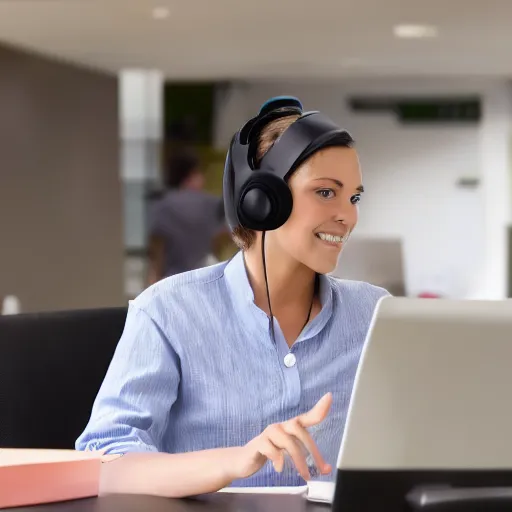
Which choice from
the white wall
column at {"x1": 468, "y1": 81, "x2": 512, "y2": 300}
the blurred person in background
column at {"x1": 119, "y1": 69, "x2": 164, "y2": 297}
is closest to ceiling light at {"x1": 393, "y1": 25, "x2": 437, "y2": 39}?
the blurred person in background

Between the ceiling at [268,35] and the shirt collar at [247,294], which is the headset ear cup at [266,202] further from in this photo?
the ceiling at [268,35]

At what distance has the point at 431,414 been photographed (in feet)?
3.38

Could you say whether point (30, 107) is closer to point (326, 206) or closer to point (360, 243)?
point (360, 243)

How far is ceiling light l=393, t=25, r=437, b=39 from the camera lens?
828 centimetres

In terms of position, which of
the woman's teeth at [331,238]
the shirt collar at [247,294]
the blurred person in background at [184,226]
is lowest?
the blurred person in background at [184,226]

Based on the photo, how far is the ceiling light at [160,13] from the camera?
7355 mm

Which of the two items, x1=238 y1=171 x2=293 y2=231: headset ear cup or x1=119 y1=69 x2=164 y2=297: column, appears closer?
x1=238 y1=171 x2=293 y2=231: headset ear cup

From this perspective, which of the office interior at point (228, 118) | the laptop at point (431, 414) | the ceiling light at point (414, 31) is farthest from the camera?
the ceiling light at point (414, 31)

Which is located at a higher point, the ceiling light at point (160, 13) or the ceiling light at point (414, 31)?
the ceiling light at point (160, 13)

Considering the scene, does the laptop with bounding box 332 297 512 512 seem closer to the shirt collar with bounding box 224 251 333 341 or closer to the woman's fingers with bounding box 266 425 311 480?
the woman's fingers with bounding box 266 425 311 480

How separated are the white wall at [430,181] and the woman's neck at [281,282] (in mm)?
11396

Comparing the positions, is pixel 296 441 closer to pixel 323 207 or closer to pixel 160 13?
pixel 323 207

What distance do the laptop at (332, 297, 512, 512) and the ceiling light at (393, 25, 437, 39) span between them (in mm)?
7463

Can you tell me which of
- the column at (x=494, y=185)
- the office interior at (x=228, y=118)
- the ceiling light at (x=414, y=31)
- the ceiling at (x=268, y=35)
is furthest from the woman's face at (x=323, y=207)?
the column at (x=494, y=185)
